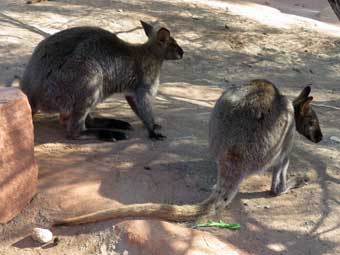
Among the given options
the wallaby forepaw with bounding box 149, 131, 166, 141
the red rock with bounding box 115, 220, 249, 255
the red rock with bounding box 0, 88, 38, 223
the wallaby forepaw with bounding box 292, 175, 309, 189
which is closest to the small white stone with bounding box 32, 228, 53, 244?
the red rock with bounding box 0, 88, 38, 223

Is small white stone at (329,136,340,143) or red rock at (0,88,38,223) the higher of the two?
red rock at (0,88,38,223)

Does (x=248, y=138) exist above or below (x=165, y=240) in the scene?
above

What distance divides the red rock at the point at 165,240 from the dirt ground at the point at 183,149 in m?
0.09

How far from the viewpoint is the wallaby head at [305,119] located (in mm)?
5508

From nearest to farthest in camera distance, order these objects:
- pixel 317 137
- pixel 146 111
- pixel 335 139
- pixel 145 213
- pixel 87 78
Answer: pixel 145 213, pixel 87 78, pixel 317 137, pixel 146 111, pixel 335 139

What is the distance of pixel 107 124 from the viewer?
19.3ft

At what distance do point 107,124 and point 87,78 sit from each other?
69cm

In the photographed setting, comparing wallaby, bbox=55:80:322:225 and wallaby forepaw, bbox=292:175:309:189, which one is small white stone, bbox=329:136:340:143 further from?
wallaby, bbox=55:80:322:225

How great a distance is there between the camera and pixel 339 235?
437 centimetres

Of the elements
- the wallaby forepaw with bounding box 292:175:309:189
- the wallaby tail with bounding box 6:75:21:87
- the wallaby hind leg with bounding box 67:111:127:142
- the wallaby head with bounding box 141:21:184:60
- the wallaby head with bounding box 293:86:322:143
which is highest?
the wallaby head with bounding box 141:21:184:60

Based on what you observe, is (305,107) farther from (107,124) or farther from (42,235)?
(42,235)

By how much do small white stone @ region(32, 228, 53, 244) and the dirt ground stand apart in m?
0.07

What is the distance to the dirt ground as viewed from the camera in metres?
4.23

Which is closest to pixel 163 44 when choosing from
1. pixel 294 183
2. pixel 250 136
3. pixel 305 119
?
pixel 305 119
